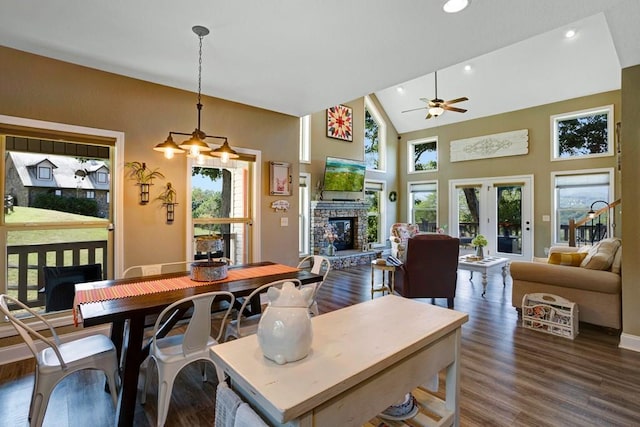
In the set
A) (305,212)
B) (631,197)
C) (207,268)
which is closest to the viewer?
(207,268)

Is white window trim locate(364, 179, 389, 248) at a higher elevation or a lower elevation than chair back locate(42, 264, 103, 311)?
higher

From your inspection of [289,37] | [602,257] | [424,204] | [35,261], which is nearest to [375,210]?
[424,204]

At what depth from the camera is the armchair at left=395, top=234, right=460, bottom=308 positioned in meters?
3.79

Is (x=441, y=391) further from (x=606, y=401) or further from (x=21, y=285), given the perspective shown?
(x=21, y=285)

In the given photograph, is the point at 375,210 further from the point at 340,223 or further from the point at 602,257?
the point at 602,257

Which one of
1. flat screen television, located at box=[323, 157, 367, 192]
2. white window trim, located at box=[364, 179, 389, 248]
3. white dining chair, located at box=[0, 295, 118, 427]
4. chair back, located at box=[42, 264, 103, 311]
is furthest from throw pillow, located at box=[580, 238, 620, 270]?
white window trim, located at box=[364, 179, 389, 248]

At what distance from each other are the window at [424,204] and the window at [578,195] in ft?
8.88

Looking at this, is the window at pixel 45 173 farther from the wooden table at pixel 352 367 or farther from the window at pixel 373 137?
the window at pixel 373 137

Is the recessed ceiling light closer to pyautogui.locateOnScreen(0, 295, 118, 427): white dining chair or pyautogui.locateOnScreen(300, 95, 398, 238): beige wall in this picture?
pyautogui.locateOnScreen(0, 295, 118, 427): white dining chair

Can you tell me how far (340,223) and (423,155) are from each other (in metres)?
3.35

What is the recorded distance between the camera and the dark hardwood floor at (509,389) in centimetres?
197

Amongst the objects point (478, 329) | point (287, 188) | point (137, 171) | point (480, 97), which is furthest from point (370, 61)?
point (480, 97)

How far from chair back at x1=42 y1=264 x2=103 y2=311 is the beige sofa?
15.3 feet

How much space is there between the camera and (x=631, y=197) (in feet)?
9.57
